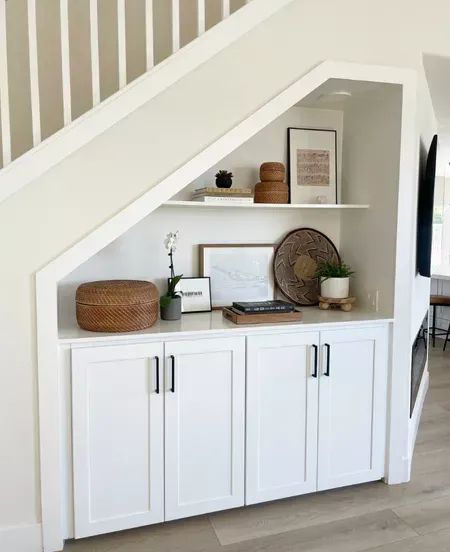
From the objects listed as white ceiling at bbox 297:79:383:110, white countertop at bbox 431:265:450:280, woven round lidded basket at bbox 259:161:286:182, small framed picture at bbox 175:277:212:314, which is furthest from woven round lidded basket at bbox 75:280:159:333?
white countertop at bbox 431:265:450:280

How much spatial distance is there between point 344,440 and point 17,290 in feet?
5.87

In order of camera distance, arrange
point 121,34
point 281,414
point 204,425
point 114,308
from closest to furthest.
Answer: point 121,34, point 114,308, point 204,425, point 281,414

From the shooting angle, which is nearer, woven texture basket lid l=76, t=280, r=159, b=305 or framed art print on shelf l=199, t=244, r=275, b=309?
woven texture basket lid l=76, t=280, r=159, b=305

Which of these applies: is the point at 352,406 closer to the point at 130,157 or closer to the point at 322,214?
→ the point at 322,214

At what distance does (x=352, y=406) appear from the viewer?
2621mm

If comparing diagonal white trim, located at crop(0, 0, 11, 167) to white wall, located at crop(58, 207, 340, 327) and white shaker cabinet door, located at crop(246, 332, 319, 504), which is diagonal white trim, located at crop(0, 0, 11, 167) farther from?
white shaker cabinet door, located at crop(246, 332, 319, 504)

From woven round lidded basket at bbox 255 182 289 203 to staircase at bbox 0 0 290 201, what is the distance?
791mm

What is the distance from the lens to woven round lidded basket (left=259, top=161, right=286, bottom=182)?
2742mm

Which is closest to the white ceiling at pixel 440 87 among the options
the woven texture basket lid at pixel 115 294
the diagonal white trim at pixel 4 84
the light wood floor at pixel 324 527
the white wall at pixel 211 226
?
the white wall at pixel 211 226

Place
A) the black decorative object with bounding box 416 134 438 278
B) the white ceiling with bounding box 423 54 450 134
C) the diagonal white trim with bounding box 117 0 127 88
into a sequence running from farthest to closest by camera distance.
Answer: the black decorative object with bounding box 416 134 438 278 < the white ceiling with bounding box 423 54 450 134 < the diagonal white trim with bounding box 117 0 127 88

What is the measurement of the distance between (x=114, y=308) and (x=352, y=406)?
1.35 metres

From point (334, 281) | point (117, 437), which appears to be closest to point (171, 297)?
point (117, 437)

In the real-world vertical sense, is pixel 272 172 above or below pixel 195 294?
above

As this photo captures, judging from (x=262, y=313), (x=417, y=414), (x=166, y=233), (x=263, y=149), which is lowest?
(x=417, y=414)
